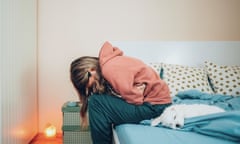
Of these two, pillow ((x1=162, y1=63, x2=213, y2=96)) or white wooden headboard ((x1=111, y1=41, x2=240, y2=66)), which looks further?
white wooden headboard ((x1=111, y1=41, x2=240, y2=66))

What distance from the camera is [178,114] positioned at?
1203 millimetres

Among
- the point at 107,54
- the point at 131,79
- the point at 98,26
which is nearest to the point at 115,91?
the point at 131,79

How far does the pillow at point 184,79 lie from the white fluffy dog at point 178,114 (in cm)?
59

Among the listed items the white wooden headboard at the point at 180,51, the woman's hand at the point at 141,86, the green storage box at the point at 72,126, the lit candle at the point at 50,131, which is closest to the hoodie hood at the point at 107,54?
the woman's hand at the point at 141,86

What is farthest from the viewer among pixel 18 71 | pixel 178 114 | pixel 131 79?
pixel 18 71

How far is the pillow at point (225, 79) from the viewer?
1.88 meters

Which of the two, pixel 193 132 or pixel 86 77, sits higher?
pixel 86 77

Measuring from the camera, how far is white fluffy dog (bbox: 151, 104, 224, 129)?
1155 mm

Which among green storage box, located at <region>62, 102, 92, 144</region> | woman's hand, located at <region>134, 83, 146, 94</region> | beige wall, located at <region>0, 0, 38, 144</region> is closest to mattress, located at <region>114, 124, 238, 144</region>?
woman's hand, located at <region>134, 83, 146, 94</region>

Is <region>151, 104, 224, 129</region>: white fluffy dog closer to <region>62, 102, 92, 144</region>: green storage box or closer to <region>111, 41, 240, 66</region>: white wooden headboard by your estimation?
<region>62, 102, 92, 144</region>: green storage box

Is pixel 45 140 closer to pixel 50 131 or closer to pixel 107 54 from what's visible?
pixel 50 131

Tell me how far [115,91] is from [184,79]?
82cm

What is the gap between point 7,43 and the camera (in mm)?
1563

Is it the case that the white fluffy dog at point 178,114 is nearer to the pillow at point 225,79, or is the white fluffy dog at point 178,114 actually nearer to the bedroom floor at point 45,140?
the pillow at point 225,79
